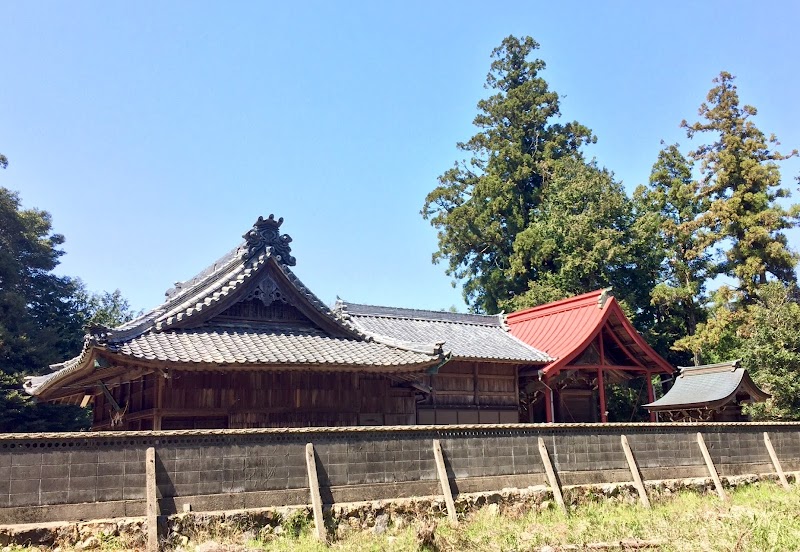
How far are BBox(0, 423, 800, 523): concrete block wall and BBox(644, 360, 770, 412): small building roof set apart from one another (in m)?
7.47

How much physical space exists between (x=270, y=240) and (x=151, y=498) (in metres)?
7.84

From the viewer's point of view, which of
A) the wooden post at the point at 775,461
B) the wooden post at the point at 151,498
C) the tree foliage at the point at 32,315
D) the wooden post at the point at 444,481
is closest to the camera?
the wooden post at the point at 151,498

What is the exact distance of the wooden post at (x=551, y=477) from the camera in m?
13.1

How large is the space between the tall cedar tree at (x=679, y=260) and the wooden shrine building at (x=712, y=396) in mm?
11254

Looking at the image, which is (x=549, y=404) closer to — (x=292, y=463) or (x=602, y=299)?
(x=602, y=299)

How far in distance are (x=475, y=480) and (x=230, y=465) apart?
4540mm

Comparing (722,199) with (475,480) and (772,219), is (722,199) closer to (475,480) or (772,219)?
(772,219)

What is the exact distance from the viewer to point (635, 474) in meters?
14.5

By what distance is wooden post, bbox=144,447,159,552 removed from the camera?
948 cm

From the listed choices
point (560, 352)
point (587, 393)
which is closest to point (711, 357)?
point (587, 393)

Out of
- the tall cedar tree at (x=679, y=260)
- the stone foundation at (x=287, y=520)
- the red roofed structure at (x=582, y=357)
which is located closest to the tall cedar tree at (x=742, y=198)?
the tall cedar tree at (x=679, y=260)

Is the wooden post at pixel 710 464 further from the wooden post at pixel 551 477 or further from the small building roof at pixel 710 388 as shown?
the small building roof at pixel 710 388

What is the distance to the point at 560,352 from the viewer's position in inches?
867

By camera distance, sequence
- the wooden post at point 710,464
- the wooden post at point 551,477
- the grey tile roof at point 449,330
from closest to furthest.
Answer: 1. the wooden post at point 551,477
2. the wooden post at point 710,464
3. the grey tile roof at point 449,330
